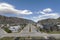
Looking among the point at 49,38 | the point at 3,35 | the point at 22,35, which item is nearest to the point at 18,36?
the point at 22,35

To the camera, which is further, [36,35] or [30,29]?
[30,29]

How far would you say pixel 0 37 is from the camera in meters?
4.41

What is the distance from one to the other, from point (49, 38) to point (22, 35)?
2.55 ft

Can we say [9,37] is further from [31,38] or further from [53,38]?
[53,38]

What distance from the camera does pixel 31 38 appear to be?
4.36 meters

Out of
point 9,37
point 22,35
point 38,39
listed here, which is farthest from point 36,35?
point 9,37

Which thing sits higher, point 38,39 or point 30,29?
point 30,29

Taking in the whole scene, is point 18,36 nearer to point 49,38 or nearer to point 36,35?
point 36,35

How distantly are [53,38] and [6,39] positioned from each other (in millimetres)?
1358

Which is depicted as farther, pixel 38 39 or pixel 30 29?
pixel 30 29

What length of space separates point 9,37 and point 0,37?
0.26 m

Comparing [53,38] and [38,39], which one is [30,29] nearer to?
[38,39]

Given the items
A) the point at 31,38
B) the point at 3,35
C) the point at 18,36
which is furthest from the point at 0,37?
the point at 31,38

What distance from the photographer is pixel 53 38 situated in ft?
14.6
